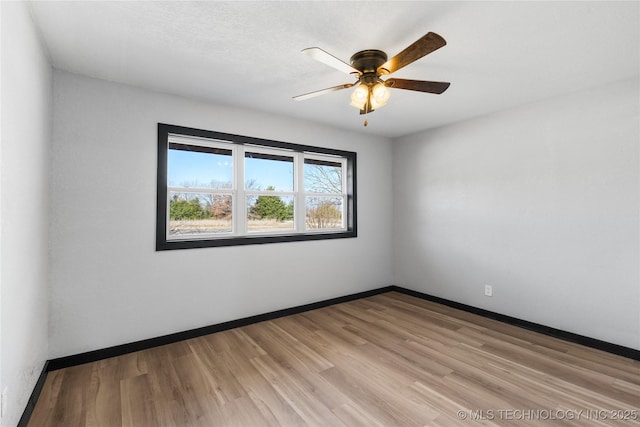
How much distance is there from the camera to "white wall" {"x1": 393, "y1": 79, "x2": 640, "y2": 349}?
267 centimetres

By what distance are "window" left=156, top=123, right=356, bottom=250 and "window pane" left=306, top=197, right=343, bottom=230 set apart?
0.01 m

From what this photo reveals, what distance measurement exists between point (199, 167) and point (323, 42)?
1905 mm

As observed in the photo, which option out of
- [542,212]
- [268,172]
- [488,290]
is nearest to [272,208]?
[268,172]

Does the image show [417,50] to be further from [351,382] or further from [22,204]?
[22,204]

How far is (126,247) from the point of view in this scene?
2.68 meters

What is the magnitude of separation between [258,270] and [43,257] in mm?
1862

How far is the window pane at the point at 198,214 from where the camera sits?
306 centimetres

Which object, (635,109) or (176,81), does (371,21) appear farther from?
(635,109)

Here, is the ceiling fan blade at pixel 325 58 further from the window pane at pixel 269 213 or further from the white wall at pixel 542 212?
the white wall at pixel 542 212

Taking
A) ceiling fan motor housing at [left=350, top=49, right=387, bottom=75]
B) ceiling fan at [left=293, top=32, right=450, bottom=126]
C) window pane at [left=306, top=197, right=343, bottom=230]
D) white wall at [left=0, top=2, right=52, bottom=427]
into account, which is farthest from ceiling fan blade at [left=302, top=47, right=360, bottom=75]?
window pane at [left=306, top=197, right=343, bottom=230]

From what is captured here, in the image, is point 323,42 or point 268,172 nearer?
point 323,42

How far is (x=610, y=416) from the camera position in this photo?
1.86 metres

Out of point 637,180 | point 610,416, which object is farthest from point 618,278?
point 610,416

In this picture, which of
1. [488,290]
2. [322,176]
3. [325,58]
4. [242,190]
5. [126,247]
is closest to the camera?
[325,58]
